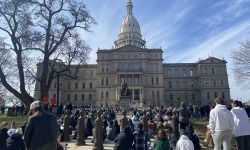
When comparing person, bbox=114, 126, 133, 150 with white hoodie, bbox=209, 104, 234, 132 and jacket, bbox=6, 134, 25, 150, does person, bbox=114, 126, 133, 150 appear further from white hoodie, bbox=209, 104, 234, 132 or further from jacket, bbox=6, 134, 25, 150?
jacket, bbox=6, 134, 25, 150

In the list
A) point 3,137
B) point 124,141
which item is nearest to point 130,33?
point 124,141

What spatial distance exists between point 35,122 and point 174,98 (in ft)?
318

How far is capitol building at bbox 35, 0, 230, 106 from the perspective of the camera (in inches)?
3472

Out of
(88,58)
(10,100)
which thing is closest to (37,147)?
(88,58)

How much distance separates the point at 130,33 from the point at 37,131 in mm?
103497

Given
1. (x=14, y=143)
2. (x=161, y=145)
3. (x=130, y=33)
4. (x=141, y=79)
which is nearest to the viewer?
(x=161, y=145)

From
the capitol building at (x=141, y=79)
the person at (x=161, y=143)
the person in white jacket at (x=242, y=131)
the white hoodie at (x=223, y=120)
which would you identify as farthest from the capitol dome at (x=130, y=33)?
the person at (x=161, y=143)

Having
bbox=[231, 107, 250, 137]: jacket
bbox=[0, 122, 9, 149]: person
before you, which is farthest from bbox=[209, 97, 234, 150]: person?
bbox=[0, 122, 9, 149]: person

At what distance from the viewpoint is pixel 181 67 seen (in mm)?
100312

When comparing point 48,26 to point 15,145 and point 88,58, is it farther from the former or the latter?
point 15,145

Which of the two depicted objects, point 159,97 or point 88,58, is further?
point 159,97

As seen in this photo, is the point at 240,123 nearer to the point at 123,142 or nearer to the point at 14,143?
the point at 123,142

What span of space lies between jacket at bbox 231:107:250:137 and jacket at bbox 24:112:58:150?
6.08 m

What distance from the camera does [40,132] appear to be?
5473 millimetres
